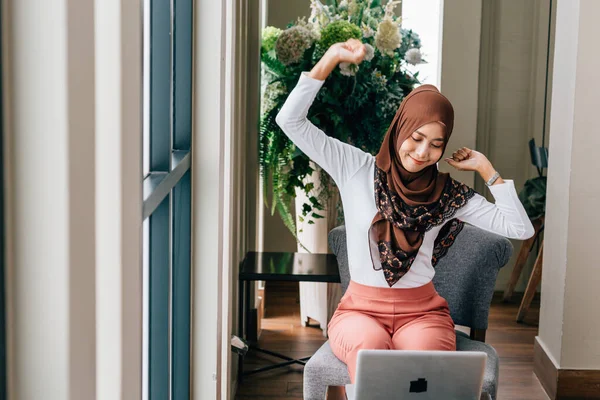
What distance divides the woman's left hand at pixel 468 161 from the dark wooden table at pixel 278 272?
2.86 ft

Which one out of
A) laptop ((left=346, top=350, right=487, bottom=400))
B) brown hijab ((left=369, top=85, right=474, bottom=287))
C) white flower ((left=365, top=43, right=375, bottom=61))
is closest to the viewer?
laptop ((left=346, top=350, right=487, bottom=400))

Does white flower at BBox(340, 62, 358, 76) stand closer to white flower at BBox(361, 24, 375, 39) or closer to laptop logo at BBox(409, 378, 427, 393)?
white flower at BBox(361, 24, 375, 39)

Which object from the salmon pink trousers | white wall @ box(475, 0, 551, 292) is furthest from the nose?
white wall @ box(475, 0, 551, 292)

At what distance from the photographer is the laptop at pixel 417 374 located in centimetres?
182

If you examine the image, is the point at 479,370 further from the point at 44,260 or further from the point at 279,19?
the point at 279,19

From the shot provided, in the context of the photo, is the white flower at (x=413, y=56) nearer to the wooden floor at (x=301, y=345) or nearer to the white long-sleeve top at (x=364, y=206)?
the white long-sleeve top at (x=364, y=206)

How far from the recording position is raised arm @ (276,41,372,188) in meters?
2.22

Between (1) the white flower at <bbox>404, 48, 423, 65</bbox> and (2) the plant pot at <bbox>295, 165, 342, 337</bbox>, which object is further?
(2) the plant pot at <bbox>295, 165, 342, 337</bbox>

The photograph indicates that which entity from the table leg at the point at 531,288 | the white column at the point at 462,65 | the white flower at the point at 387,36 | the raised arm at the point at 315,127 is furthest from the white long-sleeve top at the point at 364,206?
the white column at the point at 462,65

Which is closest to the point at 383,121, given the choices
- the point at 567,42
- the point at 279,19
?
the point at 567,42

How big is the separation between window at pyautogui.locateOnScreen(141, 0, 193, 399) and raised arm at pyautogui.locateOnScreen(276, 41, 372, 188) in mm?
472

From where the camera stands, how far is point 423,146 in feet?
7.19

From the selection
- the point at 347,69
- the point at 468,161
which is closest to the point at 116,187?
the point at 468,161

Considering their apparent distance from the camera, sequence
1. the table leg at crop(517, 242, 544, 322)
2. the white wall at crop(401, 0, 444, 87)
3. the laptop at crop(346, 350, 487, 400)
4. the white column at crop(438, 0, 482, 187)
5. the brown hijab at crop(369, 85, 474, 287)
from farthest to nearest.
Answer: the white wall at crop(401, 0, 444, 87) < the white column at crop(438, 0, 482, 187) < the table leg at crop(517, 242, 544, 322) < the brown hijab at crop(369, 85, 474, 287) < the laptop at crop(346, 350, 487, 400)
